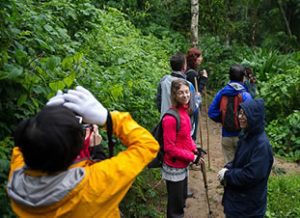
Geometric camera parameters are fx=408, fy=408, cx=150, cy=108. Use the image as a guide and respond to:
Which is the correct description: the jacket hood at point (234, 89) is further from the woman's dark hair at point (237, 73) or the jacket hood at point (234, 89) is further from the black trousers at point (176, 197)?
the black trousers at point (176, 197)

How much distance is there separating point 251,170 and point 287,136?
229 inches

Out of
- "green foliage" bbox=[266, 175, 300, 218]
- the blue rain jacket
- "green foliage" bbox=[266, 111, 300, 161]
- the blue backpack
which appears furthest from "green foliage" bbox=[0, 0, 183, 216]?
"green foliage" bbox=[266, 111, 300, 161]

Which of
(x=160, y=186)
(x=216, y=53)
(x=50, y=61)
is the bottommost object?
(x=160, y=186)

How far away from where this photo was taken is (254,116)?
3.70 metres

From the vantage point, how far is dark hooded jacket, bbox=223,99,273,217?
3654 mm

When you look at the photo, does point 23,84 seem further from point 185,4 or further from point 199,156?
point 185,4

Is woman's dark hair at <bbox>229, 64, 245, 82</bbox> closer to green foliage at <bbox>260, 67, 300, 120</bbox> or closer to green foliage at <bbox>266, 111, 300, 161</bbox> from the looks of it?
green foliage at <bbox>266, 111, 300, 161</bbox>

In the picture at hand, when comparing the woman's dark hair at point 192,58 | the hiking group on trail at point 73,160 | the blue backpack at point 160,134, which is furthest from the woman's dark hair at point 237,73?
the hiking group on trail at point 73,160

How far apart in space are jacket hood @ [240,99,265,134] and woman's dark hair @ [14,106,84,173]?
7.14ft

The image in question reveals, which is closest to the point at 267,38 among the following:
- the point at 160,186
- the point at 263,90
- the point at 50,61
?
the point at 263,90

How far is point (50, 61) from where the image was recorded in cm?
294

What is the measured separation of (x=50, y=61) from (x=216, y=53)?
12.0 meters

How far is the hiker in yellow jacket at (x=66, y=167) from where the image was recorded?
1823mm

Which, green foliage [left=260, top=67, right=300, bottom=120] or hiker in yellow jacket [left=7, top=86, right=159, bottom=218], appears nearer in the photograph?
hiker in yellow jacket [left=7, top=86, right=159, bottom=218]
